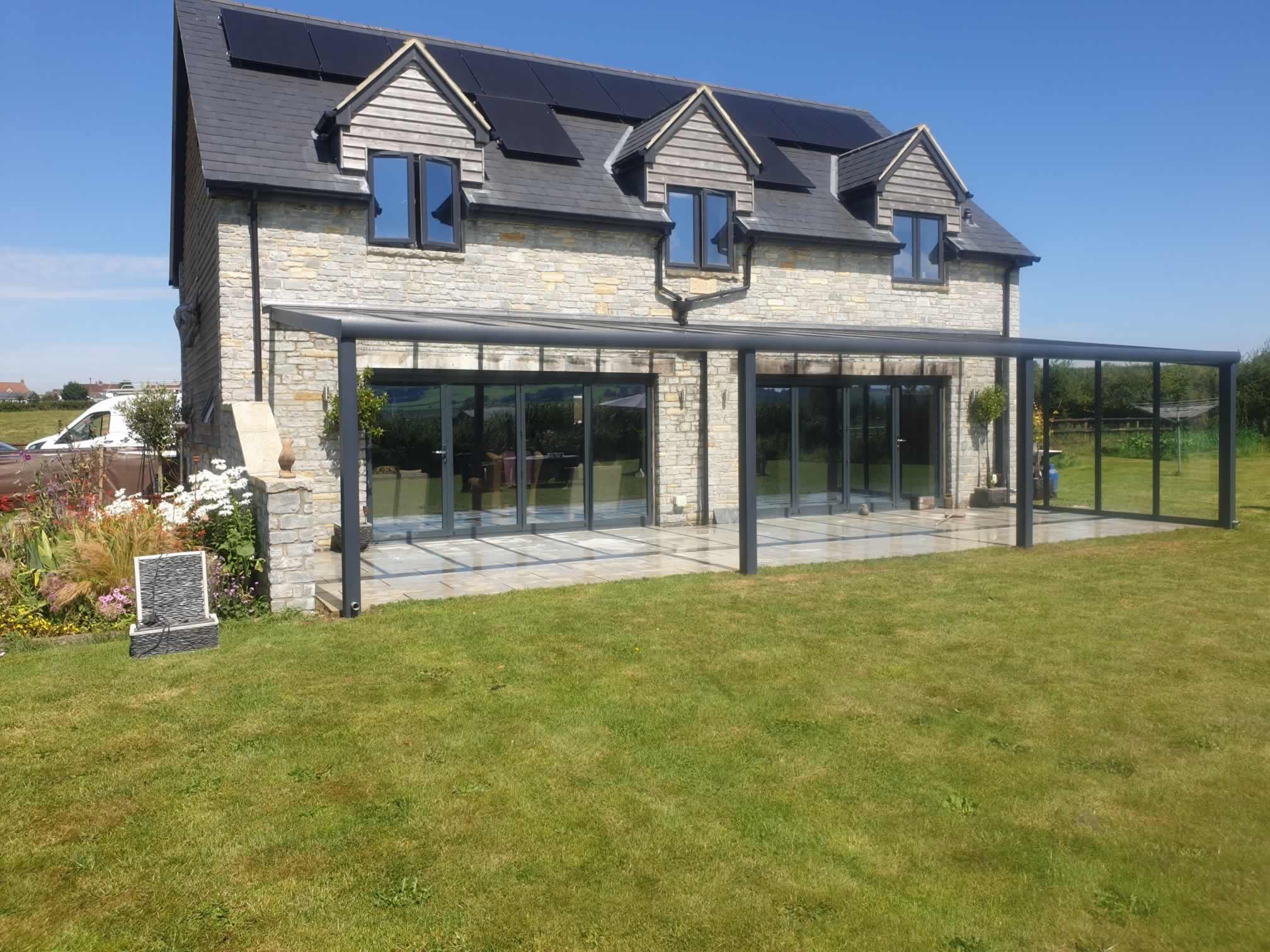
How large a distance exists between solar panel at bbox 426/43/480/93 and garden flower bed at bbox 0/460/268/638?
31.5 ft

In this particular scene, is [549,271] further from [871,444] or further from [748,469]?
[871,444]

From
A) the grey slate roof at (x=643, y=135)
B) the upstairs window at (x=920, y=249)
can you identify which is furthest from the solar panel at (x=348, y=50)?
the upstairs window at (x=920, y=249)

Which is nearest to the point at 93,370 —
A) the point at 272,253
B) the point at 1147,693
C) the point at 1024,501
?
the point at 272,253

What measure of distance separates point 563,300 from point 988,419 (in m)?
8.58

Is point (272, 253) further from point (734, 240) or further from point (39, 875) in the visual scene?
point (39, 875)

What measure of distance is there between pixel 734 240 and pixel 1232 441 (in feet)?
26.8

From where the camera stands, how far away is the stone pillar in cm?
841

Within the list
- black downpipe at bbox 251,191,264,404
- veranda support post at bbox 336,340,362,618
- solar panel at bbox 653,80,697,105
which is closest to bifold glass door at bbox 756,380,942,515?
solar panel at bbox 653,80,697,105

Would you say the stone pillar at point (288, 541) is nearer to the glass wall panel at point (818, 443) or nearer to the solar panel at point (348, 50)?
the solar panel at point (348, 50)

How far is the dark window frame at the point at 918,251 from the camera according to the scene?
58.4ft

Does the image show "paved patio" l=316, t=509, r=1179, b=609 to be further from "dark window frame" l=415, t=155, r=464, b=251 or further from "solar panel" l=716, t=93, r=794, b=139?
"solar panel" l=716, t=93, r=794, b=139

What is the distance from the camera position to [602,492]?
1552cm

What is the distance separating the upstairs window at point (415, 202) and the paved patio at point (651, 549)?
4423mm

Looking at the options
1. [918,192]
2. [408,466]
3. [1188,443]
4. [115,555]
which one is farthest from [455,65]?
[1188,443]
